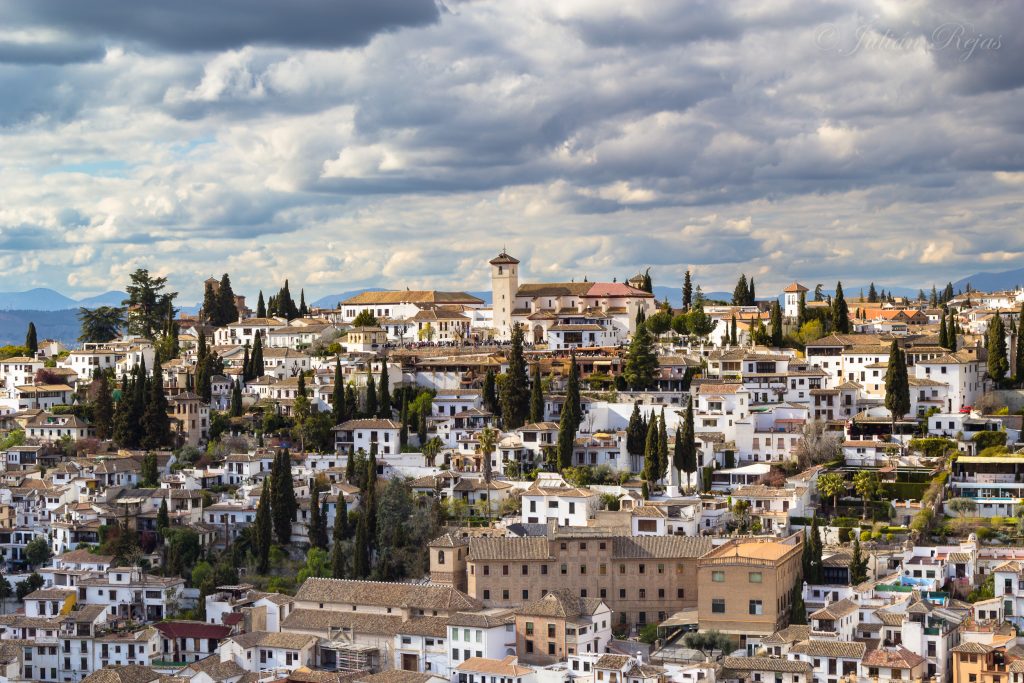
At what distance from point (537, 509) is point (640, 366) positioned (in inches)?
540

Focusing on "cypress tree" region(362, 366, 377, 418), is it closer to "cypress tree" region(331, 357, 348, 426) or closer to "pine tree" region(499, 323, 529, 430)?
"cypress tree" region(331, 357, 348, 426)

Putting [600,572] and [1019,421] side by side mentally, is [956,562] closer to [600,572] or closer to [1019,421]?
[600,572]

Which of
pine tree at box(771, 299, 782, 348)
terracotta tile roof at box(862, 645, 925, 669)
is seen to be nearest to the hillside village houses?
terracotta tile roof at box(862, 645, 925, 669)

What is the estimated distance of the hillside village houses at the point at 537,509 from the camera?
40.0 meters

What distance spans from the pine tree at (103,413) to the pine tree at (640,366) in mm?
20567

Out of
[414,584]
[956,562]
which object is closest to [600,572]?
[414,584]

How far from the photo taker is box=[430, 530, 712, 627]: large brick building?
42.6 m

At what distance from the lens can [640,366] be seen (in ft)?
195

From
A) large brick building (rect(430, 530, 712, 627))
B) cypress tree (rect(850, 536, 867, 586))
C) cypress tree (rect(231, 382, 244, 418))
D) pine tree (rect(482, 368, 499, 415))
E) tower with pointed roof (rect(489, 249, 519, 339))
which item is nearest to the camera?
cypress tree (rect(850, 536, 867, 586))

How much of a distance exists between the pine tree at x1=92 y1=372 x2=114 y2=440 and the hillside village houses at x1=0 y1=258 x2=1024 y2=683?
0.19 metres

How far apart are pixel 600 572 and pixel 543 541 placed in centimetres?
184

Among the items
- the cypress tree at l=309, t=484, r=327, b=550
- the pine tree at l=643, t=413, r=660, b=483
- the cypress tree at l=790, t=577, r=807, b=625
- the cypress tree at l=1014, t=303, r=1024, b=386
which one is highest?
the cypress tree at l=1014, t=303, r=1024, b=386

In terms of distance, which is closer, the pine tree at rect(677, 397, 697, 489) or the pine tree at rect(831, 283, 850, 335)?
the pine tree at rect(677, 397, 697, 489)

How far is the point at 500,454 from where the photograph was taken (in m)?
52.8
